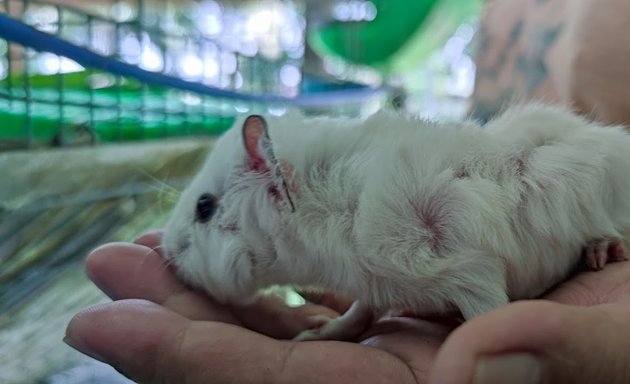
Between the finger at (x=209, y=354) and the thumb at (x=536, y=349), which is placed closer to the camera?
the thumb at (x=536, y=349)

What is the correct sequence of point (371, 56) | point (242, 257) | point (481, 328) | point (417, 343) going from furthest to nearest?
point (371, 56), point (242, 257), point (417, 343), point (481, 328)

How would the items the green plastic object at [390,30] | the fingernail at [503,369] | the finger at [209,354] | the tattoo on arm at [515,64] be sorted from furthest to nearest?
1. the green plastic object at [390,30]
2. the tattoo on arm at [515,64]
3. the finger at [209,354]
4. the fingernail at [503,369]

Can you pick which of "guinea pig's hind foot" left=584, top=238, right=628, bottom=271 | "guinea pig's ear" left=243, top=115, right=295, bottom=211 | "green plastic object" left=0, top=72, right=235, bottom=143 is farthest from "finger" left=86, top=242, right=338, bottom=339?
"green plastic object" left=0, top=72, right=235, bottom=143

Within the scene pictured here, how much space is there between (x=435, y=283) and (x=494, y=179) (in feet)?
0.44

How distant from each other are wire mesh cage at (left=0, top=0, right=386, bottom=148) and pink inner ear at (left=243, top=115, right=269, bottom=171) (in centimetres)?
51

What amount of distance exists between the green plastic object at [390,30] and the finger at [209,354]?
2.37 metres

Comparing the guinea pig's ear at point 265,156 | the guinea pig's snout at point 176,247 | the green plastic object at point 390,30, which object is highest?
the green plastic object at point 390,30

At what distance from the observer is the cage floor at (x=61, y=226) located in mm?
815

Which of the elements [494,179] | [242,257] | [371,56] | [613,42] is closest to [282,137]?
[242,257]

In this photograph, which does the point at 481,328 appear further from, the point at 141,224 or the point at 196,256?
the point at 141,224

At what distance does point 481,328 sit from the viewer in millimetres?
457

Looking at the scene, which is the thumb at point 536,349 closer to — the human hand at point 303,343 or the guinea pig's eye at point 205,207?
the human hand at point 303,343

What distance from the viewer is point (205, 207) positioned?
0.86 meters

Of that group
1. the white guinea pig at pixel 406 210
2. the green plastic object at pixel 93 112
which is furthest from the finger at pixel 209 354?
the green plastic object at pixel 93 112
